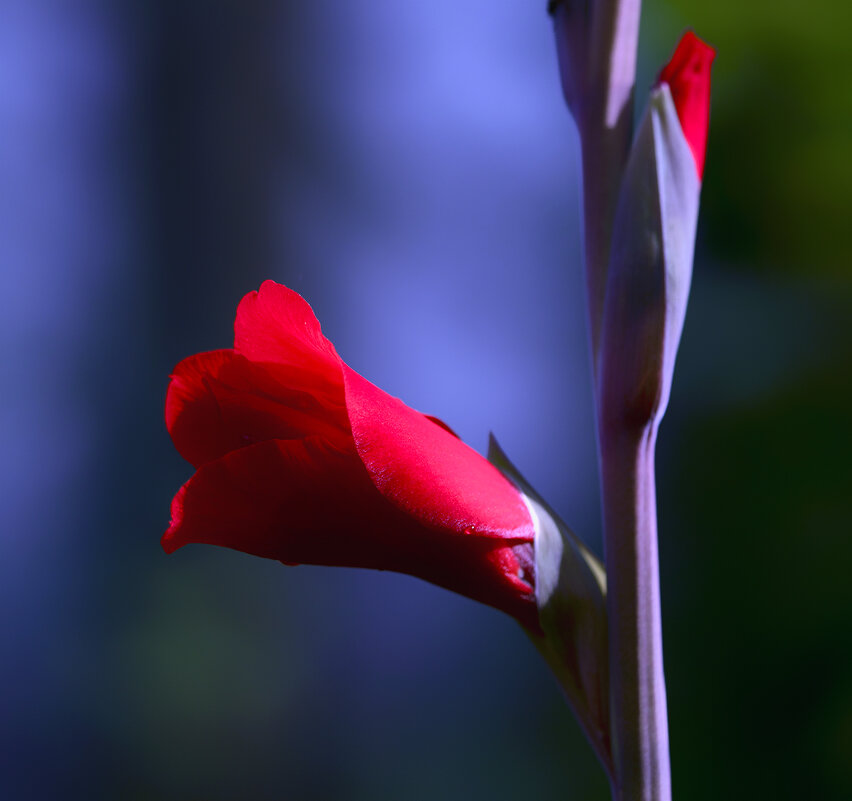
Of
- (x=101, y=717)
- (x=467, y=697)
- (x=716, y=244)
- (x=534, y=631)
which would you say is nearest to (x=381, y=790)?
(x=467, y=697)

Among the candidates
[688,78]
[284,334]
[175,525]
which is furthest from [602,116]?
[175,525]

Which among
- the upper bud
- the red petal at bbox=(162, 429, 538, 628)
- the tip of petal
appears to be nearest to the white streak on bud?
the upper bud

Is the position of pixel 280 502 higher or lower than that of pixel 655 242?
lower

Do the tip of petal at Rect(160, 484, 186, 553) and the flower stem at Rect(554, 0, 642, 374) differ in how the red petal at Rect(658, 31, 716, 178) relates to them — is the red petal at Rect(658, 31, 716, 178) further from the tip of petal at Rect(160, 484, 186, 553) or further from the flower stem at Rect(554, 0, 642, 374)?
the tip of petal at Rect(160, 484, 186, 553)

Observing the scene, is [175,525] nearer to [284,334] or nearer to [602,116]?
[284,334]

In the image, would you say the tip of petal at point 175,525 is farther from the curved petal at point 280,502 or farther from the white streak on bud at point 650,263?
the white streak on bud at point 650,263

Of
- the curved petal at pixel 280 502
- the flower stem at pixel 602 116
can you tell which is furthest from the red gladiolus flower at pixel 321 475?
the flower stem at pixel 602 116
